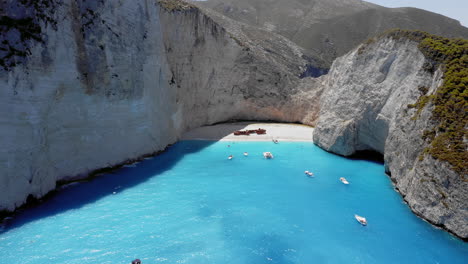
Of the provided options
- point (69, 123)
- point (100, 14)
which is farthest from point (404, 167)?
point (100, 14)

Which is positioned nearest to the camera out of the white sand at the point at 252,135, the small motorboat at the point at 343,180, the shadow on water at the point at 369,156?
the small motorboat at the point at 343,180

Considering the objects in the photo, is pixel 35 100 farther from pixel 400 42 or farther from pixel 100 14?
pixel 400 42

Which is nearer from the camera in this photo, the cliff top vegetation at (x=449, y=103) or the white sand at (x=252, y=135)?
the cliff top vegetation at (x=449, y=103)

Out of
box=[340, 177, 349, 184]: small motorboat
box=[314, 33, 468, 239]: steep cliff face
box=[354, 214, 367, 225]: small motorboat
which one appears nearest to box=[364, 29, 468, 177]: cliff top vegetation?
box=[314, 33, 468, 239]: steep cliff face

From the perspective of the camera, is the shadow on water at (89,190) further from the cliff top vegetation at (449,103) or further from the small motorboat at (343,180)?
the cliff top vegetation at (449,103)

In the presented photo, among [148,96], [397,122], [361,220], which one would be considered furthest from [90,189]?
[397,122]

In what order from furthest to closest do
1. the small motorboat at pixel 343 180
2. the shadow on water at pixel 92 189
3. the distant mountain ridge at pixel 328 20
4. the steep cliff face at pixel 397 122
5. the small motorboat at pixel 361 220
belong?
the distant mountain ridge at pixel 328 20, the small motorboat at pixel 343 180, the small motorboat at pixel 361 220, the shadow on water at pixel 92 189, the steep cliff face at pixel 397 122

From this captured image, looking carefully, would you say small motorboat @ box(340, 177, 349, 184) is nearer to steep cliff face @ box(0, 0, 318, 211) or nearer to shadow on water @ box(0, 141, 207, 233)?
shadow on water @ box(0, 141, 207, 233)

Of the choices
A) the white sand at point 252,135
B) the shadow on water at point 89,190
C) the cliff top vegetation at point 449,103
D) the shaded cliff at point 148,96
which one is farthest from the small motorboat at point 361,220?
the white sand at point 252,135
